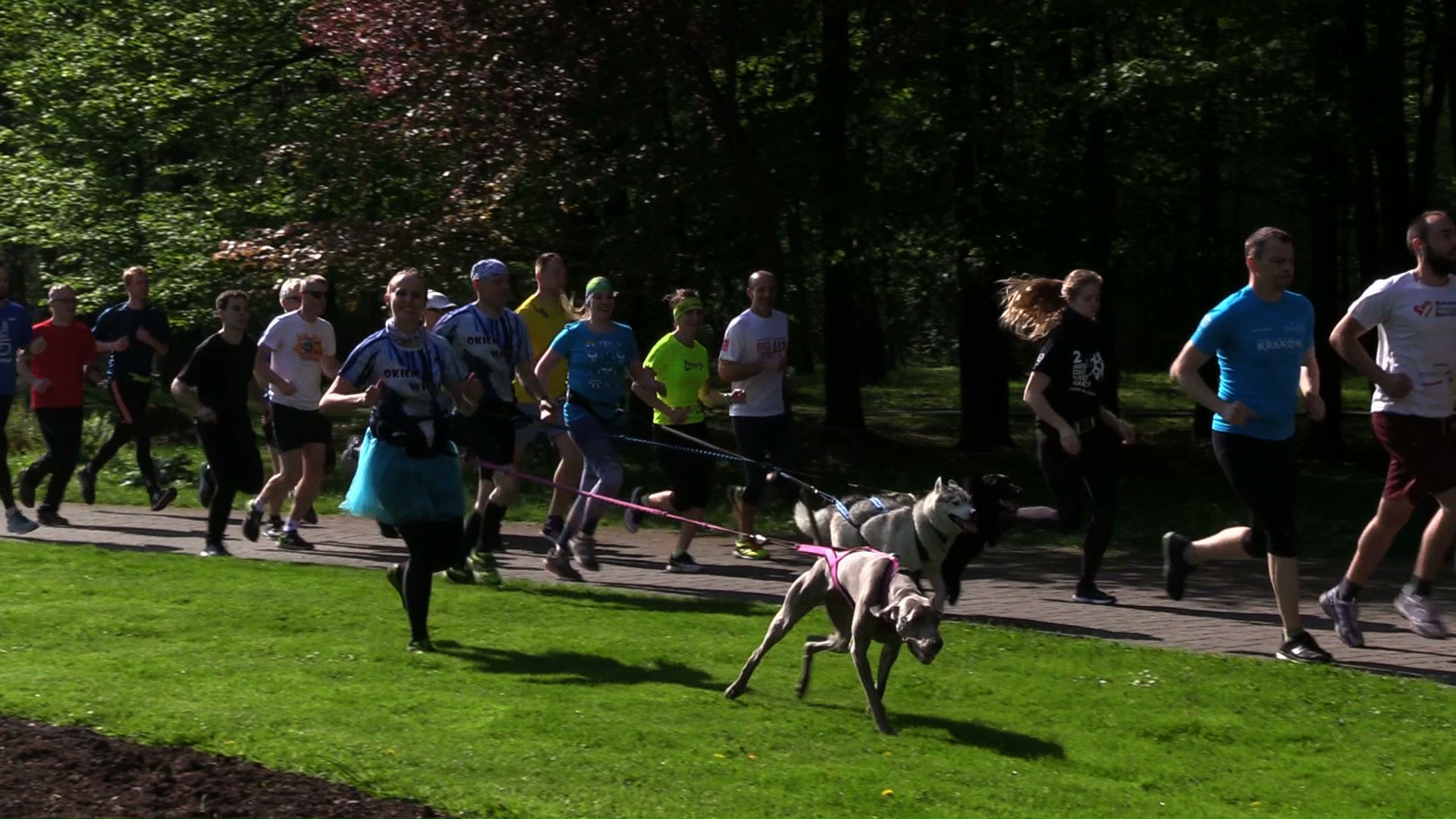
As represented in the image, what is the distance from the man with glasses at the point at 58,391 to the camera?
48.4 ft

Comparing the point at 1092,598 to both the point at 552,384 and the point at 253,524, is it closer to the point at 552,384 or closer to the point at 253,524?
the point at 552,384

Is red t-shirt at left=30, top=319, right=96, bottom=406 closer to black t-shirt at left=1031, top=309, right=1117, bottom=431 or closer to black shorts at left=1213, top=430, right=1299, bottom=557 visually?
black t-shirt at left=1031, top=309, right=1117, bottom=431

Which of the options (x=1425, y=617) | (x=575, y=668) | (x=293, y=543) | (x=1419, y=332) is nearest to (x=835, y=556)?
(x=575, y=668)

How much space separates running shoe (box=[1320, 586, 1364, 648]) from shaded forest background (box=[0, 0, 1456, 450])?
29.6ft

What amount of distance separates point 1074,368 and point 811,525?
3.04m

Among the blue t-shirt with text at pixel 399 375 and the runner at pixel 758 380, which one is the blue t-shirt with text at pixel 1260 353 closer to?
the blue t-shirt with text at pixel 399 375

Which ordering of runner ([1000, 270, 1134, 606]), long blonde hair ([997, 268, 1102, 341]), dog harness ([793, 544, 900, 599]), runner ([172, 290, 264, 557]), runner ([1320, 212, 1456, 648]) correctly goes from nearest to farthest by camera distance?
dog harness ([793, 544, 900, 599]) < runner ([1320, 212, 1456, 648]) < runner ([1000, 270, 1134, 606]) < long blonde hair ([997, 268, 1102, 341]) < runner ([172, 290, 264, 557])

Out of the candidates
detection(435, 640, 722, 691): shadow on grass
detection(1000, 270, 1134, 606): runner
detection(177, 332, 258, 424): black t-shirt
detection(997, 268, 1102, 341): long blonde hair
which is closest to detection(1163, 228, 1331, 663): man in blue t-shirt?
A: detection(1000, 270, 1134, 606): runner

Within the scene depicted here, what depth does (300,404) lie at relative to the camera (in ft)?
44.1

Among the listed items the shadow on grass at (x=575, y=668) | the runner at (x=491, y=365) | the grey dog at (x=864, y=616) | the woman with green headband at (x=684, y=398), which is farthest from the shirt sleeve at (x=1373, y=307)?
the runner at (x=491, y=365)

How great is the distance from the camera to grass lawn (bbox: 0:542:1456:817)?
6465mm

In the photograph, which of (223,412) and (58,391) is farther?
(58,391)

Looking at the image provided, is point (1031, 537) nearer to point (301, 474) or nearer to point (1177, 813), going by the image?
point (301, 474)

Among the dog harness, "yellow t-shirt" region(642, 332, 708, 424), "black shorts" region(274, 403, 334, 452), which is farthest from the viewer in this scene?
"black shorts" region(274, 403, 334, 452)
